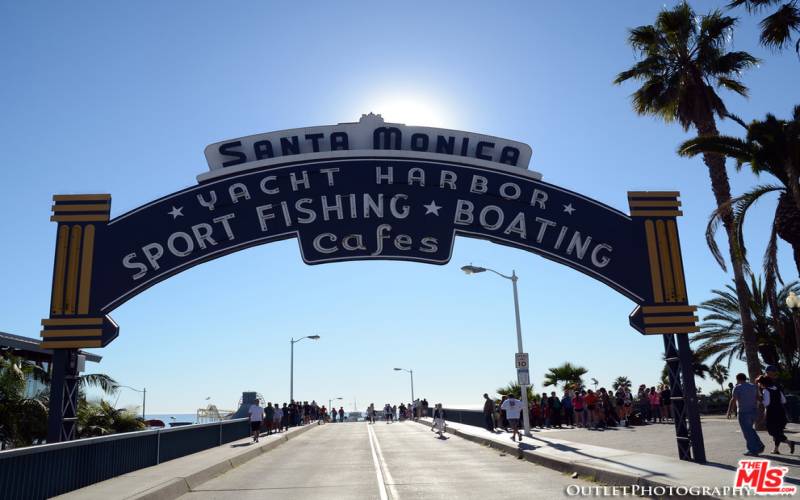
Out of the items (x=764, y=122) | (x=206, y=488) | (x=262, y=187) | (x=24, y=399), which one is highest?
(x=764, y=122)

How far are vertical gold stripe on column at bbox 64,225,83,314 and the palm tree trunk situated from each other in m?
18.2

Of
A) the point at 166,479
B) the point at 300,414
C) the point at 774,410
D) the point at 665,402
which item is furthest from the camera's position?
the point at 300,414

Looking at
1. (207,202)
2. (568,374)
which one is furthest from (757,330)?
(207,202)

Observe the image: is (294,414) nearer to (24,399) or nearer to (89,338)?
(24,399)

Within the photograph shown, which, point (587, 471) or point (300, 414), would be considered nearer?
point (587, 471)

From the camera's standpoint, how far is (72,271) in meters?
13.8

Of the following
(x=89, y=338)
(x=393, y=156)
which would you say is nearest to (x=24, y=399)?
(x=89, y=338)

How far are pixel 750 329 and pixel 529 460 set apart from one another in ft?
33.8

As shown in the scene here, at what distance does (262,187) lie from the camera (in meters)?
15.0

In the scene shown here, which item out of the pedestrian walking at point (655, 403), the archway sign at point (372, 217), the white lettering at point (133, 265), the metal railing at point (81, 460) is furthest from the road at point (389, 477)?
the pedestrian walking at point (655, 403)

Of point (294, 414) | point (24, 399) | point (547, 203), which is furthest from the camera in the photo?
point (294, 414)

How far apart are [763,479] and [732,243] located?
13159 mm

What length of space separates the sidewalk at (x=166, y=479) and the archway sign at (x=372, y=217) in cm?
307

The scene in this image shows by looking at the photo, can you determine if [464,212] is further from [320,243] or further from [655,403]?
[655,403]
